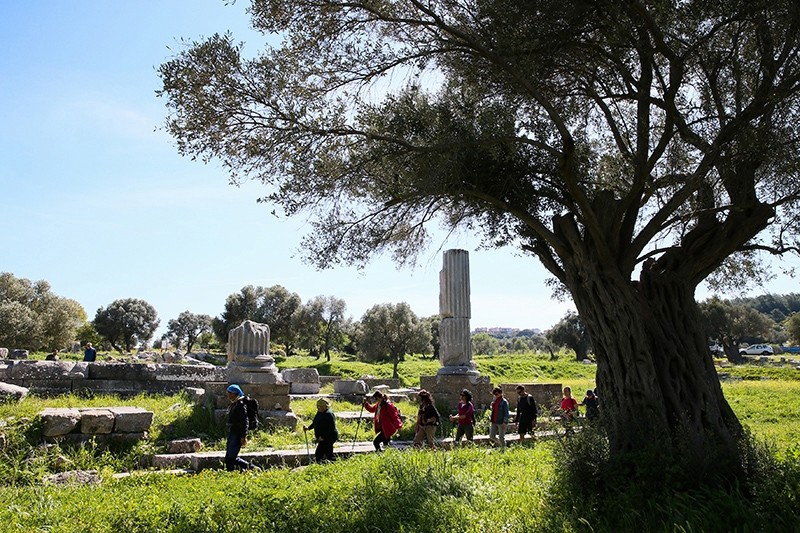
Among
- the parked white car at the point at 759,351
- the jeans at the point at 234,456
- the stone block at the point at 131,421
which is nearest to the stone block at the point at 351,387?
the stone block at the point at 131,421

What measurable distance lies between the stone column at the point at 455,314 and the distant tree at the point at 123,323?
202ft

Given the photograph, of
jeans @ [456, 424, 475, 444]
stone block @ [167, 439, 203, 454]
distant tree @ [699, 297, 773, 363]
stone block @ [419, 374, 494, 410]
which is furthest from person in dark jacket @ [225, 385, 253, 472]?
distant tree @ [699, 297, 773, 363]

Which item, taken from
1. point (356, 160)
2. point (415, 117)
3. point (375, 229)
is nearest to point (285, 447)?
point (375, 229)

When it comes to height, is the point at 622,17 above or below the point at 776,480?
above

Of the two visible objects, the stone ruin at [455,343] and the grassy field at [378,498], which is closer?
the grassy field at [378,498]

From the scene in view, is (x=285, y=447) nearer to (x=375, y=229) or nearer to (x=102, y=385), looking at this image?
(x=375, y=229)

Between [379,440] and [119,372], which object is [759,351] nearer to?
[379,440]

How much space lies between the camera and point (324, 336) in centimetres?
6022

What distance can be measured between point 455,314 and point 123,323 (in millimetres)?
63322

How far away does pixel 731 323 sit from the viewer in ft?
212

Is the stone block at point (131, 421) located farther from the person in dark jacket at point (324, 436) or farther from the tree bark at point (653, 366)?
the tree bark at point (653, 366)

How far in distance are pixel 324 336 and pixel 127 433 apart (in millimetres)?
50358

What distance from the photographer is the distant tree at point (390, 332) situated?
4712cm

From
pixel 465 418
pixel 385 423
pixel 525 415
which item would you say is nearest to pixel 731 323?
pixel 525 415
